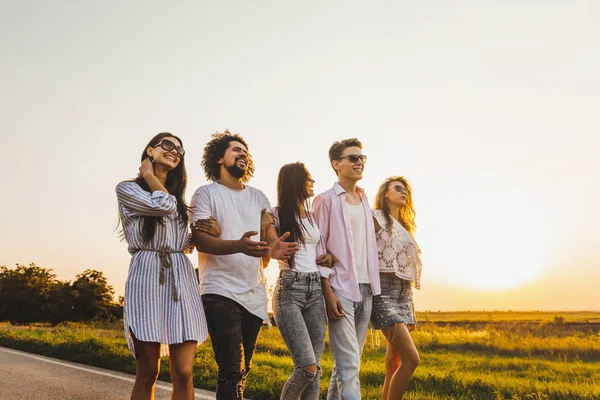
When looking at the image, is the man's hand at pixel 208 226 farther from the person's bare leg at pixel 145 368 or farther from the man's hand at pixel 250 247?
the person's bare leg at pixel 145 368

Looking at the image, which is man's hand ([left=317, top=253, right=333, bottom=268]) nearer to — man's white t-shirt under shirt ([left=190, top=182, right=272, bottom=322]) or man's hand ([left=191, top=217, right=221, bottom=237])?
man's white t-shirt under shirt ([left=190, top=182, right=272, bottom=322])

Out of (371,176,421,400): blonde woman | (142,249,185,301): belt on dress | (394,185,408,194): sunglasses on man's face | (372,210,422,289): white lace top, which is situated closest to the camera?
(142,249,185,301): belt on dress

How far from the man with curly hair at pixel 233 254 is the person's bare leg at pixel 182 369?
30cm

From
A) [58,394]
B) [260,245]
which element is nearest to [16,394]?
[58,394]

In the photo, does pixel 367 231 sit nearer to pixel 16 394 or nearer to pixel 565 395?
pixel 565 395

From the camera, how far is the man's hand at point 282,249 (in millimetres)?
4352

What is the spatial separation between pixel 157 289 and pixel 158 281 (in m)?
0.05

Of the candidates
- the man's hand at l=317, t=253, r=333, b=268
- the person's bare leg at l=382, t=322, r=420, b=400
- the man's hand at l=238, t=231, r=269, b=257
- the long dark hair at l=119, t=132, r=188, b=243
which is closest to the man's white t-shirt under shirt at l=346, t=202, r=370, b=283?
the man's hand at l=317, t=253, r=333, b=268

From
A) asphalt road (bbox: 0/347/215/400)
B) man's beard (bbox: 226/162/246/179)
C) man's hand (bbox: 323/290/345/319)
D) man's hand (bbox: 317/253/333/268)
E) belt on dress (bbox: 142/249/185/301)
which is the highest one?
man's beard (bbox: 226/162/246/179)

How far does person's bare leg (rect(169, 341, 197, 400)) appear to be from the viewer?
3754 mm

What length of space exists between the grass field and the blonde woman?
45 cm

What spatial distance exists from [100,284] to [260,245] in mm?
45838

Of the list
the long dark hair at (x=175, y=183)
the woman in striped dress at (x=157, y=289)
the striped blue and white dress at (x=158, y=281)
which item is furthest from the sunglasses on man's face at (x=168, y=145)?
the striped blue and white dress at (x=158, y=281)

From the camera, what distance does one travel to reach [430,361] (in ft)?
51.3
